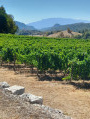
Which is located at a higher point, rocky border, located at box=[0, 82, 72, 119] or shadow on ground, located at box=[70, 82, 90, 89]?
rocky border, located at box=[0, 82, 72, 119]

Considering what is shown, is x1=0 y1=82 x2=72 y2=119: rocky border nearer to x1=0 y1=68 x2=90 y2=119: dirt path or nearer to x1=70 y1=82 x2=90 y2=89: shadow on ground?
x1=0 y1=68 x2=90 y2=119: dirt path

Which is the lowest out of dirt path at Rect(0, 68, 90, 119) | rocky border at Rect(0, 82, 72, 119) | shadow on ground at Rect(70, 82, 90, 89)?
shadow on ground at Rect(70, 82, 90, 89)

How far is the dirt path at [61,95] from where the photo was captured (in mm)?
6992

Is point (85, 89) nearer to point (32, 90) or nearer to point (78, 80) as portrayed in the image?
point (78, 80)

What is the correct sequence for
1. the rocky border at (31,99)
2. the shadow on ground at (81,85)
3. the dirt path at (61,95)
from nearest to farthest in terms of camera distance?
the rocky border at (31,99), the dirt path at (61,95), the shadow on ground at (81,85)

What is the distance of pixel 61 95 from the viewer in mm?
8664

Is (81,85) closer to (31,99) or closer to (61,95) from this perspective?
(61,95)

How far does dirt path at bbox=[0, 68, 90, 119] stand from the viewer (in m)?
6.99

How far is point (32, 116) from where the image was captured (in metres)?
5.22

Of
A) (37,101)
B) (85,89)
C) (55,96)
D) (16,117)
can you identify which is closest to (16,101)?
(37,101)

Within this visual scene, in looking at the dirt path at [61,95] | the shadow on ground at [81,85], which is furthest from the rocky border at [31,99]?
the shadow on ground at [81,85]

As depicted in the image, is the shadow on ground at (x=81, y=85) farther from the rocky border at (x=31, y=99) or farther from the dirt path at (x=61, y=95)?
the rocky border at (x=31, y=99)

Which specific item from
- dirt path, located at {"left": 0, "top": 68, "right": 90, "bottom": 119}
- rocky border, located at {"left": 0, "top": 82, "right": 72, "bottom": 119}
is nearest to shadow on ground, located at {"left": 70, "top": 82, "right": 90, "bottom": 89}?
dirt path, located at {"left": 0, "top": 68, "right": 90, "bottom": 119}

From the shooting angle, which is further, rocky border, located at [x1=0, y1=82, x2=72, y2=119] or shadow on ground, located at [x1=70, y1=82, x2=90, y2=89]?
shadow on ground, located at [x1=70, y1=82, x2=90, y2=89]
